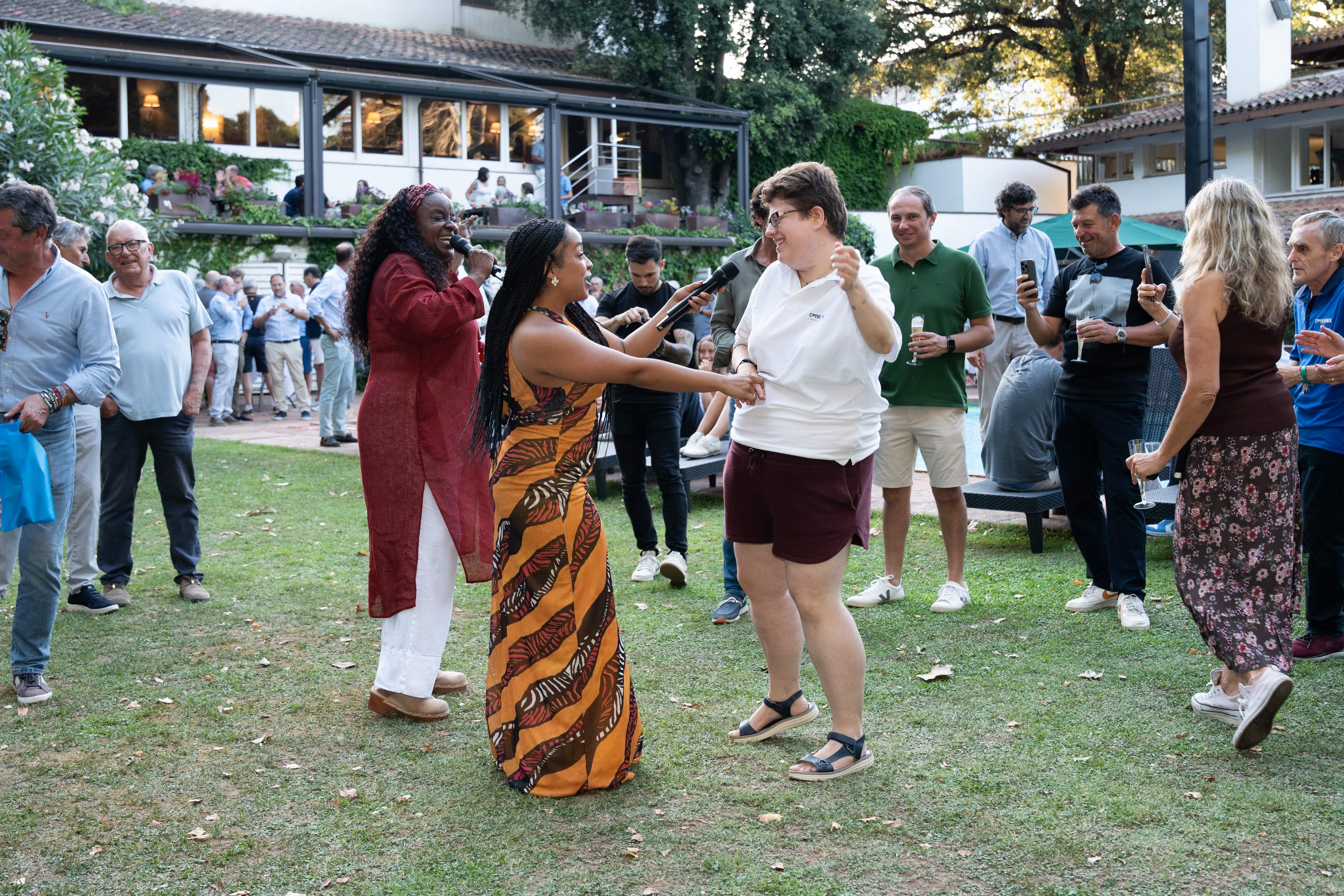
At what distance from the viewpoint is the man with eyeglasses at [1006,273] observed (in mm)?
8219

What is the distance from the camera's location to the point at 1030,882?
→ 10.1ft

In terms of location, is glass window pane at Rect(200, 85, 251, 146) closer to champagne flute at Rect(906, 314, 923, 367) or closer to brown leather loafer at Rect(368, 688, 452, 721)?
champagne flute at Rect(906, 314, 923, 367)

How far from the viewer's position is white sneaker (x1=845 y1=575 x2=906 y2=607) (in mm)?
6145

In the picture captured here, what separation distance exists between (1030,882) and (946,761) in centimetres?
89

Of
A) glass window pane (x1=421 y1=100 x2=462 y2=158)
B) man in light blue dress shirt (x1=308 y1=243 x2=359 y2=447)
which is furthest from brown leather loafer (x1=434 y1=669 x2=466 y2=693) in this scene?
glass window pane (x1=421 y1=100 x2=462 y2=158)

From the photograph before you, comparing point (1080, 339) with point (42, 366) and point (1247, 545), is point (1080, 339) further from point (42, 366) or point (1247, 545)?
point (42, 366)

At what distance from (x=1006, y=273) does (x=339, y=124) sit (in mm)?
23395

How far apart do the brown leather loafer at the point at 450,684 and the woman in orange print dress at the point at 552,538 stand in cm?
104

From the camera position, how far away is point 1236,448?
13.9ft

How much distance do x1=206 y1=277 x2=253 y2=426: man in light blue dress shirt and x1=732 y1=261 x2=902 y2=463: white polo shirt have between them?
40.7ft

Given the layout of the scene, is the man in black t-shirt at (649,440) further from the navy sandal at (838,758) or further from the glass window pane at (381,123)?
the glass window pane at (381,123)

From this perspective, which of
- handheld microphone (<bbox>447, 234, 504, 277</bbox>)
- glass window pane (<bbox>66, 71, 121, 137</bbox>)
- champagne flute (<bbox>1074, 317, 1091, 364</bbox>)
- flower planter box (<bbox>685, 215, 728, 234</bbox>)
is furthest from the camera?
flower planter box (<bbox>685, 215, 728, 234</bbox>)

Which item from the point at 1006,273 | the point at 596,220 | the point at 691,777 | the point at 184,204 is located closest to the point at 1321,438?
the point at 691,777

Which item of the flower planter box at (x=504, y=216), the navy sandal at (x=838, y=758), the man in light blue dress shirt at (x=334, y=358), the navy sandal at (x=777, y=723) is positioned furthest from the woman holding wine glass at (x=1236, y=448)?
the flower planter box at (x=504, y=216)
